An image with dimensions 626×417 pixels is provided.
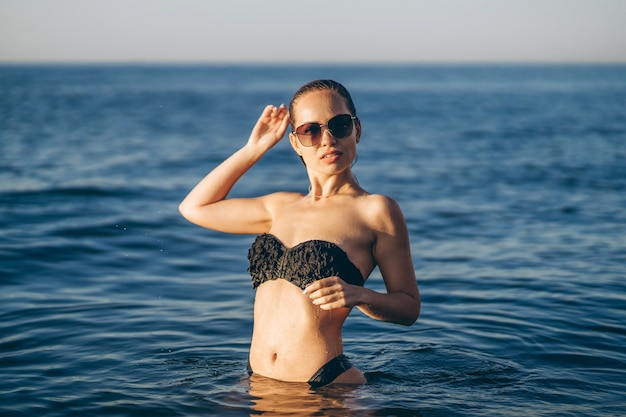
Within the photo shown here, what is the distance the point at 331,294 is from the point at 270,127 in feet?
4.85

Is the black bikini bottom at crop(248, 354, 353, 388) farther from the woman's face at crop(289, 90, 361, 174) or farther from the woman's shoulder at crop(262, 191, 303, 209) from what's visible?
the woman's face at crop(289, 90, 361, 174)

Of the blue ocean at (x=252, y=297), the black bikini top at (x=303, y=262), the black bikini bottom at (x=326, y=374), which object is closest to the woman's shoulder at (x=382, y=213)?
the black bikini top at (x=303, y=262)

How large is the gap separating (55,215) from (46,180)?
4.83 m

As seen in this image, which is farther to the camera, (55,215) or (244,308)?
(55,215)

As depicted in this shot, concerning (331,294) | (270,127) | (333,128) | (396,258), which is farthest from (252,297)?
(331,294)

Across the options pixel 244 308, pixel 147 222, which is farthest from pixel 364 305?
pixel 147 222

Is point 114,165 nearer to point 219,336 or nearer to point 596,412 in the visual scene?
point 219,336

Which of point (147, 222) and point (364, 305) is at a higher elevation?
point (364, 305)

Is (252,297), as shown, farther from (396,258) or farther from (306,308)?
(396,258)

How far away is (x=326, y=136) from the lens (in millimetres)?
5180

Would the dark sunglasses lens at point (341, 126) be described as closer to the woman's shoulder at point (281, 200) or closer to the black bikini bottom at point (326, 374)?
the woman's shoulder at point (281, 200)

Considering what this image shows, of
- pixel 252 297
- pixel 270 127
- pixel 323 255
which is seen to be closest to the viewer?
pixel 323 255

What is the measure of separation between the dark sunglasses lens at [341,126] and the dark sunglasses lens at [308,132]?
8 cm

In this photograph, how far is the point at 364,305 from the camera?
4875mm
